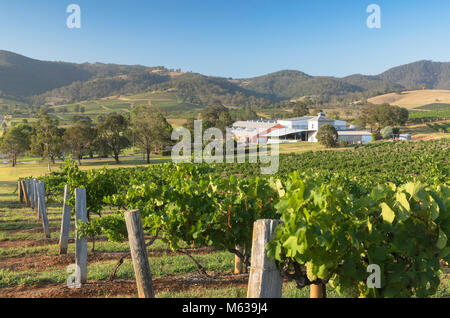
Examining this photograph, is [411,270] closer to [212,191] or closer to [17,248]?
[212,191]

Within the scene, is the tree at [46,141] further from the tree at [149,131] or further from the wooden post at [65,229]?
the wooden post at [65,229]

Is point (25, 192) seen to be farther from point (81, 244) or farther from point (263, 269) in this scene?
point (263, 269)

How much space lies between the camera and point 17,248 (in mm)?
7961

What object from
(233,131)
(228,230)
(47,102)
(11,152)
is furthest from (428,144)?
(47,102)

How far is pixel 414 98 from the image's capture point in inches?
5773

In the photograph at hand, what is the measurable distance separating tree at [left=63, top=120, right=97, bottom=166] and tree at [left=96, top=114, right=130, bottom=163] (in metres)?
1.30

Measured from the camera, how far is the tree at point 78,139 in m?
45.6

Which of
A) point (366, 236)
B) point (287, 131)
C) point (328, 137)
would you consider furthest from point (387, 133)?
point (366, 236)

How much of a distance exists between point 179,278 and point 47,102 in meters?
193

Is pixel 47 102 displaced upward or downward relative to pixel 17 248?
upward

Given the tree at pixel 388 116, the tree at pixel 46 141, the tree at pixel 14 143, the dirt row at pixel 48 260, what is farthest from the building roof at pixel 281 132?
the dirt row at pixel 48 260

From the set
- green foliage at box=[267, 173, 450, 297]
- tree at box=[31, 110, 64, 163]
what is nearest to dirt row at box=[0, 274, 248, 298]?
green foliage at box=[267, 173, 450, 297]

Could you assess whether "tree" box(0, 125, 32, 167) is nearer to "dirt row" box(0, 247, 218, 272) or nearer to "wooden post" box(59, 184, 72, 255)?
"dirt row" box(0, 247, 218, 272)

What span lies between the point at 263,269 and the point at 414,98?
172 meters
